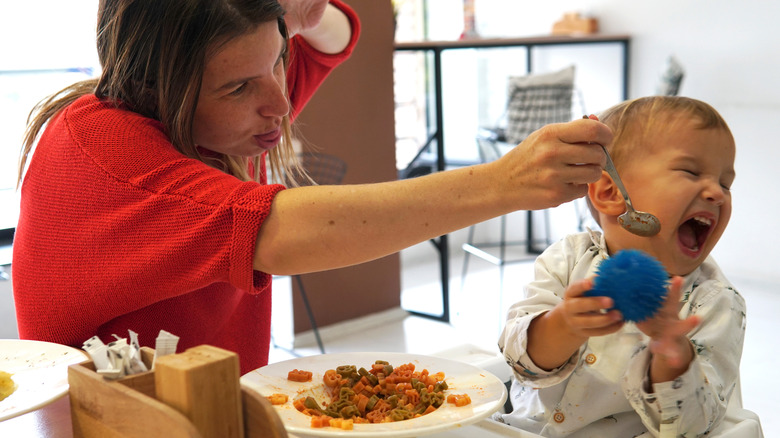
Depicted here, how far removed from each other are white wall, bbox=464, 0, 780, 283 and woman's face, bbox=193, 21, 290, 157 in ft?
11.1

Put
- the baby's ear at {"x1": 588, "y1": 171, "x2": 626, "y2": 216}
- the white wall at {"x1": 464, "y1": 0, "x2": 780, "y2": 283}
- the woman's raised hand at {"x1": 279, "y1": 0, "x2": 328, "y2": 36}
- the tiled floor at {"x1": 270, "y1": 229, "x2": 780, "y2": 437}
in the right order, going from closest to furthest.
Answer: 1. the baby's ear at {"x1": 588, "y1": 171, "x2": 626, "y2": 216}
2. the woman's raised hand at {"x1": 279, "y1": 0, "x2": 328, "y2": 36}
3. the tiled floor at {"x1": 270, "y1": 229, "x2": 780, "y2": 437}
4. the white wall at {"x1": 464, "y1": 0, "x2": 780, "y2": 283}

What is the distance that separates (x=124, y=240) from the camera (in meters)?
0.89

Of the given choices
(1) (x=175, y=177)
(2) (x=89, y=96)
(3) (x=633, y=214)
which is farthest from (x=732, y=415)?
(2) (x=89, y=96)

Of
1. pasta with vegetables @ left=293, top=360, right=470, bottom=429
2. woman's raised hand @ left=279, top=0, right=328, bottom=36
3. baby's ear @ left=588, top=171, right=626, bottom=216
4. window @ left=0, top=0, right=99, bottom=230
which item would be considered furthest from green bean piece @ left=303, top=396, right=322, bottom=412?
window @ left=0, top=0, right=99, bottom=230

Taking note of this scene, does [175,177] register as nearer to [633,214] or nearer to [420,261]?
[633,214]

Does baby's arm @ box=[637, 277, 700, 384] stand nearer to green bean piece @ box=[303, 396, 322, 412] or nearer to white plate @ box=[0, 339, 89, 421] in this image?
green bean piece @ box=[303, 396, 322, 412]

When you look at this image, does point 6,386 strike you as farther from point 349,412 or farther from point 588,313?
point 588,313

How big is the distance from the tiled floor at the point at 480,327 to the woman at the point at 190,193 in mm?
1665

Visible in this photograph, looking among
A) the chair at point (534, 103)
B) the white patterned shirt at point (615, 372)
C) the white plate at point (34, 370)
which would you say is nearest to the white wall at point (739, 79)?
the chair at point (534, 103)

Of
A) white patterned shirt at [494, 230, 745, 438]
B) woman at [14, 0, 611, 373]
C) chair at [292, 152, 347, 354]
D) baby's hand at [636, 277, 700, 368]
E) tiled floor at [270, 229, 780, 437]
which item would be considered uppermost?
woman at [14, 0, 611, 373]

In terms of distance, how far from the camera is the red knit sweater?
0.85m

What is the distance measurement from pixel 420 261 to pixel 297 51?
3.57 meters

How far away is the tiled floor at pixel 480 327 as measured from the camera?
2.79 meters

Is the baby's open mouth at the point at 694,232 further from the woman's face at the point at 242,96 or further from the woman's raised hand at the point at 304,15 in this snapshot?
the woman's raised hand at the point at 304,15
